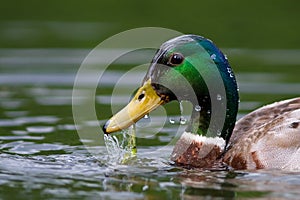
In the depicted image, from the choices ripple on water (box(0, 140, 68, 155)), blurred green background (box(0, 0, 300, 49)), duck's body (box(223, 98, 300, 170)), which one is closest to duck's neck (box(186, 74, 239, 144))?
duck's body (box(223, 98, 300, 170))

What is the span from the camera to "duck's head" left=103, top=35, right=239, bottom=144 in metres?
8.64

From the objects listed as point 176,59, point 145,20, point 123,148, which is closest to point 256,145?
point 176,59

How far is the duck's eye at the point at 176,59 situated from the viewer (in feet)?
28.5

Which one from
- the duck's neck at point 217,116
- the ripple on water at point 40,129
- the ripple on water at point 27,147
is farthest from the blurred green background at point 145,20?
the duck's neck at point 217,116

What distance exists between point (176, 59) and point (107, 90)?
13.4 ft

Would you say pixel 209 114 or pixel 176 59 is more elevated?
pixel 176 59

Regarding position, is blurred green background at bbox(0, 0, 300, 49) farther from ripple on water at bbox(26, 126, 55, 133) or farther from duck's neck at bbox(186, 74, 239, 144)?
duck's neck at bbox(186, 74, 239, 144)

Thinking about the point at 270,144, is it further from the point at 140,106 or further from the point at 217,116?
the point at 140,106

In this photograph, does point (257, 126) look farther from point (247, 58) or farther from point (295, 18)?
point (295, 18)

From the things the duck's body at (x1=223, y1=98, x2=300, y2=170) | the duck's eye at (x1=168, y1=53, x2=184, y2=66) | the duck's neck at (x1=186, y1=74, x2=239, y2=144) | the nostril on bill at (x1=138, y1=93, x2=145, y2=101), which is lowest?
the duck's body at (x1=223, y1=98, x2=300, y2=170)

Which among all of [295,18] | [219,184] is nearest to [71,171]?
[219,184]

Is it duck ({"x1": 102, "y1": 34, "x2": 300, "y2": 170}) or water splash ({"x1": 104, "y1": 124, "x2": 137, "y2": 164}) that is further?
water splash ({"x1": 104, "y1": 124, "x2": 137, "y2": 164})

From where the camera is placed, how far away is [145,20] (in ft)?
52.8

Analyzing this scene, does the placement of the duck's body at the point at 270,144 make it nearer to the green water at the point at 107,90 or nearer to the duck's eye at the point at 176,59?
the green water at the point at 107,90
